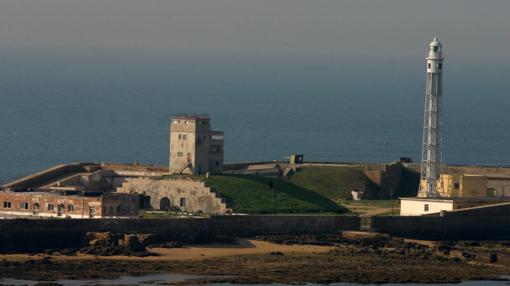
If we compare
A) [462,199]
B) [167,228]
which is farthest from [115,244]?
[462,199]

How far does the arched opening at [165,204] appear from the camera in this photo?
10806 centimetres

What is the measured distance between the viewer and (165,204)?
10844 centimetres

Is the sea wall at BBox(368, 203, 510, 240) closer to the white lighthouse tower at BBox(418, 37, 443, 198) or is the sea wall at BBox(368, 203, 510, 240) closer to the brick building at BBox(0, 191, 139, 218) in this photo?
the white lighthouse tower at BBox(418, 37, 443, 198)

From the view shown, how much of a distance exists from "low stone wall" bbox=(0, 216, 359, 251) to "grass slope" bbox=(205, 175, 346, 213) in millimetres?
5549

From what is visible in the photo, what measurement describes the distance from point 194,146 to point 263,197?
18.0ft

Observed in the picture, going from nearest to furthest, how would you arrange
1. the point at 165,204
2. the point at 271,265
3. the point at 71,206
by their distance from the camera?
the point at 271,265 < the point at 71,206 < the point at 165,204

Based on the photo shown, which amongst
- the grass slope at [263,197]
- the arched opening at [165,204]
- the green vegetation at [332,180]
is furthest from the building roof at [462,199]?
the arched opening at [165,204]

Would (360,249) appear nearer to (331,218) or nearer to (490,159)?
(331,218)

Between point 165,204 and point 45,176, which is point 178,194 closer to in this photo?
point 165,204

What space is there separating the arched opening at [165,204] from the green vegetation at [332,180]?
12185mm

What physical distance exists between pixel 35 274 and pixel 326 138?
376 ft

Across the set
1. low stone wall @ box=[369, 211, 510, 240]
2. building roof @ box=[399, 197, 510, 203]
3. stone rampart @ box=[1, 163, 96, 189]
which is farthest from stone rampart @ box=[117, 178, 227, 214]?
building roof @ box=[399, 197, 510, 203]

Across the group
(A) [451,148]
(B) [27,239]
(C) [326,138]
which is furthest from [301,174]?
(C) [326,138]

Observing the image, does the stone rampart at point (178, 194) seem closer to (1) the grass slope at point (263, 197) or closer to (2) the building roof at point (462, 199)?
(1) the grass slope at point (263, 197)
